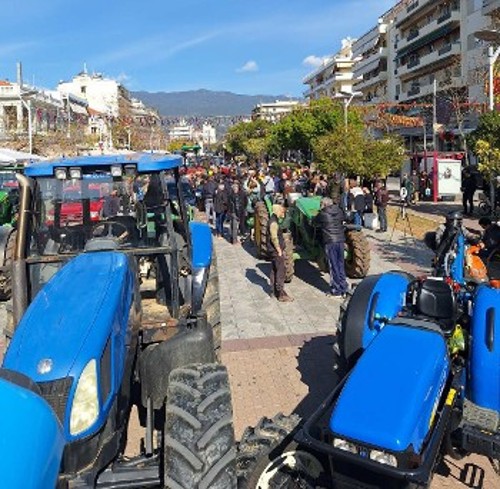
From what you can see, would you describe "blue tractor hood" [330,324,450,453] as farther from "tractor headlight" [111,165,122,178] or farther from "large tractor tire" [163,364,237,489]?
"tractor headlight" [111,165,122,178]

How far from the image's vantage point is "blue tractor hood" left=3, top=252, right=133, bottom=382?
2842 millimetres

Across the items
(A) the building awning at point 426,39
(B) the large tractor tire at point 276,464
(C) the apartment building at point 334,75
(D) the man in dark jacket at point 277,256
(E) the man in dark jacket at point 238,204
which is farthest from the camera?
(C) the apartment building at point 334,75

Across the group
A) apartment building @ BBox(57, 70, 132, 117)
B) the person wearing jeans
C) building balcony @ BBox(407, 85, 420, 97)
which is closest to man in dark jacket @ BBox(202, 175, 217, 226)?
the person wearing jeans

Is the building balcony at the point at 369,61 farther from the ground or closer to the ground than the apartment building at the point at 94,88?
closer to the ground

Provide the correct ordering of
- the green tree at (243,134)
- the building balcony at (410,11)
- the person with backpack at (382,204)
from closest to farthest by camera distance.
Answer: the person with backpack at (382,204) → the building balcony at (410,11) → the green tree at (243,134)

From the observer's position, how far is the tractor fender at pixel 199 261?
5.07 metres

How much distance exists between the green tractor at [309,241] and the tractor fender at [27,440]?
7065 millimetres

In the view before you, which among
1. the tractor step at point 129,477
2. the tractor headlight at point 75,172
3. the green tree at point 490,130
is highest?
the green tree at point 490,130

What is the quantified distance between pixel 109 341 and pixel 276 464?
1.18 meters

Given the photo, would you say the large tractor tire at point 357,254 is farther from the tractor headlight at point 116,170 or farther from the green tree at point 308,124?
the green tree at point 308,124

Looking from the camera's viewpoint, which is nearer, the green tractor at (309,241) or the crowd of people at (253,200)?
the green tractor at (309,241)

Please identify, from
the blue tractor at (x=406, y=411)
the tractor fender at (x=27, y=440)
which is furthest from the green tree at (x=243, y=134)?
the tractor fender at (x=27, y=440)

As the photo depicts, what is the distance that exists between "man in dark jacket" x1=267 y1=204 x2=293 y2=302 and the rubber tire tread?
5.02 m

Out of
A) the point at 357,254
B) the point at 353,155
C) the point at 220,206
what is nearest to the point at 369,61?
the point at 353,155
